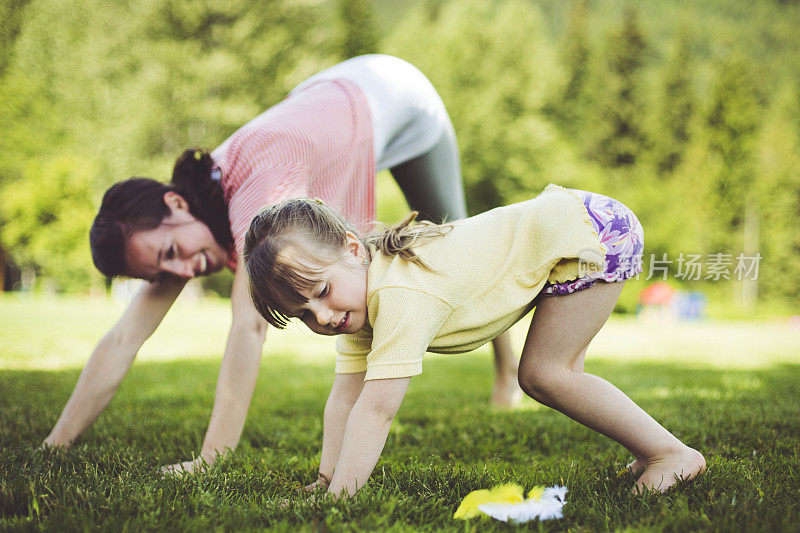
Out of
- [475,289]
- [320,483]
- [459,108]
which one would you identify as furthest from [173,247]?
[459,108]

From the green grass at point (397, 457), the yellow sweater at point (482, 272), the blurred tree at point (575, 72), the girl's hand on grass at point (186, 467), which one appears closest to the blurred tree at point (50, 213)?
the green grass at point (397, 457)

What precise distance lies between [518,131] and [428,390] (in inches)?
837

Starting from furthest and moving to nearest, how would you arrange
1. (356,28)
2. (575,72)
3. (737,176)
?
(575,72) < (356,28) < (737,176)

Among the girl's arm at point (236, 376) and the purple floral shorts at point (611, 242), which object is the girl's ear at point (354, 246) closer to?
the girl's arm at point (236, 376)

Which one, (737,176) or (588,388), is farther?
(737,176)

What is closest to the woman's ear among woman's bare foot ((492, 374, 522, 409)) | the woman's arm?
the woman's arm

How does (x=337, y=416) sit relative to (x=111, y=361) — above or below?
below

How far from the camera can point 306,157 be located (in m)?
2.32

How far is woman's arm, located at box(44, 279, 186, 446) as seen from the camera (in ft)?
7.82

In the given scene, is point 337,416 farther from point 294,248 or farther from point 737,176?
point 737,176

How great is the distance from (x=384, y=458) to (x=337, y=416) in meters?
0.33

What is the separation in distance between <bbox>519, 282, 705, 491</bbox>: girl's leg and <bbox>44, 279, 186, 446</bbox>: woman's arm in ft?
5.29

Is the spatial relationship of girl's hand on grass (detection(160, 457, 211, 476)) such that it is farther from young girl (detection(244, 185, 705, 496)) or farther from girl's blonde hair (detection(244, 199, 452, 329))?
girl's blonde hair (detection(244, 199, 452, 329))

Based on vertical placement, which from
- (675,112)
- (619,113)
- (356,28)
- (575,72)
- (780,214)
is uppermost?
(356,28)
